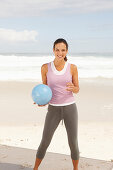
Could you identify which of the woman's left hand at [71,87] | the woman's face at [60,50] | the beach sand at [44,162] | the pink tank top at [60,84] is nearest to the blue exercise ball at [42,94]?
the pink tank top at [60,84]

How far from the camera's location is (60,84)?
328cm

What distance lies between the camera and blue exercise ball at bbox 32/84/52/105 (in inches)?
126

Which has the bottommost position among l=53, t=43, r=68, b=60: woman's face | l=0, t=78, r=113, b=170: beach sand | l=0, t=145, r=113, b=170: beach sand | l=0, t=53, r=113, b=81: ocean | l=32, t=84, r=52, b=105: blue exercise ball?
l=0, t=53, r=113, b=81: ocean

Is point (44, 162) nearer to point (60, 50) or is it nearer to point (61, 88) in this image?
point (61, 88)

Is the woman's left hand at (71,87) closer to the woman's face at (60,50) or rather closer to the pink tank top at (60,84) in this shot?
the pink tank top at (60,84)

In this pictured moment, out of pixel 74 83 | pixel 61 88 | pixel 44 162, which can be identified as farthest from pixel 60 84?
pixel 44 162

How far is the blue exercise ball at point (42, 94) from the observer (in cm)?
320

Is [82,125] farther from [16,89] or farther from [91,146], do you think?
[16,89]

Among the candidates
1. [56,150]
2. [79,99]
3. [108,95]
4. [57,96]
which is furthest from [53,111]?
[108,95]

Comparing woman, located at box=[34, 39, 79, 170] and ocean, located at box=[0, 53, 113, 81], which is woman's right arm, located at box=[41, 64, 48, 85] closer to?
woman, located at box=[34, 39, 79, 170]

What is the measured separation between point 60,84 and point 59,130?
317 centimetres

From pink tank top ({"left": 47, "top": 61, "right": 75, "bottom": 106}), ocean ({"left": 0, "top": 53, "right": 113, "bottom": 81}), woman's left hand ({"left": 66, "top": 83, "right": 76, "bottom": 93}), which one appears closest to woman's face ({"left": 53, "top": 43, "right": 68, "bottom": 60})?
pink tank top ({"left": 47, "top": 61, "right": 75, "bottom": 106})

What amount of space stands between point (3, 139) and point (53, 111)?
2.73m

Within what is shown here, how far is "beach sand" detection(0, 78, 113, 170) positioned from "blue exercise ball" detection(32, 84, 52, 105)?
123 centimetres
